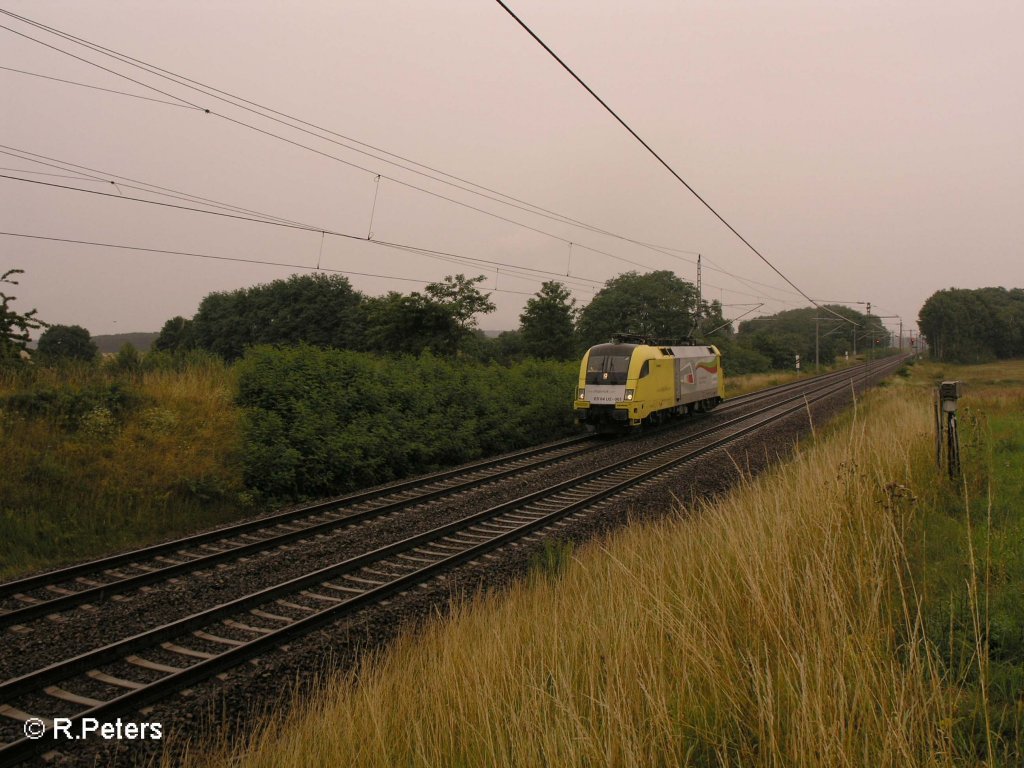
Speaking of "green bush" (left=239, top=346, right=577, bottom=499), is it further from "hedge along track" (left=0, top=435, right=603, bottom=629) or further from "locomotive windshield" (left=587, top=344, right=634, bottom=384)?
"locomotive windshield" (left=587, top=344, right=634, bottom=384)

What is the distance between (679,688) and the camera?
312cm

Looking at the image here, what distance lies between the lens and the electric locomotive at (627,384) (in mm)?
19406

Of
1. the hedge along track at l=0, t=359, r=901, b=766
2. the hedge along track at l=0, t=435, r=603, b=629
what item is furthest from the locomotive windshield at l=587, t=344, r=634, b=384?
the hedge along track at l=0, t=359, r=901, b=766

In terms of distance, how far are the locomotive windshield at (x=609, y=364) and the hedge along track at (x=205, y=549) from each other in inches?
240

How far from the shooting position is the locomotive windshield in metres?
19.6

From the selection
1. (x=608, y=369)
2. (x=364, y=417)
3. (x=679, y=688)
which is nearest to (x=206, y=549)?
(x=364, y=417)

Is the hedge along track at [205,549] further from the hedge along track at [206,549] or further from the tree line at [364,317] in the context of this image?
the tree line at [364,317]

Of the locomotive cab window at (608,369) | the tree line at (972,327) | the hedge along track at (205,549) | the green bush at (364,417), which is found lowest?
the hedge along track at (205,549)

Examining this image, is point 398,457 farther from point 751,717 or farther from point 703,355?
point 703,355

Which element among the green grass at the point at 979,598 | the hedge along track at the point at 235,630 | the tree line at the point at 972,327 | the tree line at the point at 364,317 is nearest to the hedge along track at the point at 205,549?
the hedge along track at the point at 235,630

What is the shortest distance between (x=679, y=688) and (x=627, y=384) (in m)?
16.5

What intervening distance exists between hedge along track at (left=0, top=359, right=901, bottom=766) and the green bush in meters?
4.28

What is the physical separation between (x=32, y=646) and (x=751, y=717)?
20.4 feet

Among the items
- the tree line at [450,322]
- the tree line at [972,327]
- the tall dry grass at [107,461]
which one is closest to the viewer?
the tall dry grass at [107,461]
